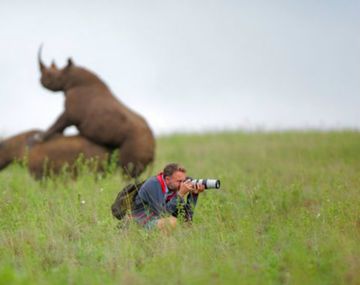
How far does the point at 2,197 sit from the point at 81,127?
3.68 m

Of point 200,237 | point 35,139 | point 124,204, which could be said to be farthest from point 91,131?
point 200,237

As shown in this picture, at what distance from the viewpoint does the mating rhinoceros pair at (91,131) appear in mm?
14062

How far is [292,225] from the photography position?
9227 mm

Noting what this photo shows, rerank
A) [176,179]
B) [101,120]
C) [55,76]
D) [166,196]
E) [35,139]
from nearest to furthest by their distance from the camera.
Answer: [176,179] < [166,196] < [101,120] < [35,139] < [55,76]

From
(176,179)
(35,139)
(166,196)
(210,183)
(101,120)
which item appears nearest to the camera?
(210,183)

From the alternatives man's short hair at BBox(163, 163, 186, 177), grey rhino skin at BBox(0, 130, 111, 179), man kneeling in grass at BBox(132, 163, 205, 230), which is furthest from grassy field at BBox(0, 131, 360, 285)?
grey rhino skin at BBox(0, 130, 111, 179)

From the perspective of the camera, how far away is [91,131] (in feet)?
46.5

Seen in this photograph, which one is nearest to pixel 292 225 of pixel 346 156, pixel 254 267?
pixel 254 267

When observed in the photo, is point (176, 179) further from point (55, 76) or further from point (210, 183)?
point (55, 76)

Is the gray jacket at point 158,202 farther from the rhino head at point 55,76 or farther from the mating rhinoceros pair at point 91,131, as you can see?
the rhino head at point 55,76

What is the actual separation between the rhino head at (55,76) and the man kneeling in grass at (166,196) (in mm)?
5785

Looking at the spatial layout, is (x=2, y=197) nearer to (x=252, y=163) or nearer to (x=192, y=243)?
(x=192, y=243)

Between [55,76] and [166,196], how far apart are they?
6071 mm

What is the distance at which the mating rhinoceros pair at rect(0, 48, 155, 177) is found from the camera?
1406 centimetres
